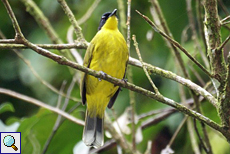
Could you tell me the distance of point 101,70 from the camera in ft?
9.66

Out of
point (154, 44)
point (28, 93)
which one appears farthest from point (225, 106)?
point (28, 93)

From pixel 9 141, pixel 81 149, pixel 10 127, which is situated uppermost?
pixel 10 127

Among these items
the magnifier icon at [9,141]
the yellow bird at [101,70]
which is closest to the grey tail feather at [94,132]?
the yellow bird at [101,70]

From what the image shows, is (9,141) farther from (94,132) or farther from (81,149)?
(94,132)

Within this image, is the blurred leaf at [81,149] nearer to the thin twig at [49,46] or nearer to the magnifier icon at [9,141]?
the magnifier icon at [9,141]

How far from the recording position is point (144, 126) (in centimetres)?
402

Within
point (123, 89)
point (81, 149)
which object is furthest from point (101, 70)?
point (123, 89)

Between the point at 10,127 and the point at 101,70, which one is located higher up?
the point at 101,70

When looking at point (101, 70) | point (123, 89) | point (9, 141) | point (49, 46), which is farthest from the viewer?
point (123, 89)

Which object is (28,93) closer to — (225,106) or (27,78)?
(27,78)

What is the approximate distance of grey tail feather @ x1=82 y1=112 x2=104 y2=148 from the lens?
10.5 feet

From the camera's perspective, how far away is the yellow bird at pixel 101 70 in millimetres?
2961

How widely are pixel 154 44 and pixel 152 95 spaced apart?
2.79 m

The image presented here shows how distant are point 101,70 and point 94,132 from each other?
0.58 meters
